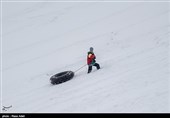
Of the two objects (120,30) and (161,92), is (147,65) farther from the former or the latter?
(120,30)

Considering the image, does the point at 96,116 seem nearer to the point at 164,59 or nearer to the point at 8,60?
the point at 164,59

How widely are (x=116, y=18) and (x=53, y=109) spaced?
16.2 metres

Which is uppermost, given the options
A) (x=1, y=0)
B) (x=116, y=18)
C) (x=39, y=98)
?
(x=1, y=0)

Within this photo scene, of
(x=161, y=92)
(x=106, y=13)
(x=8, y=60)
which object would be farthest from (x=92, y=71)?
(x=106, y=13)

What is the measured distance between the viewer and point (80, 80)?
15648mm

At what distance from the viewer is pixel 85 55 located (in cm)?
2117

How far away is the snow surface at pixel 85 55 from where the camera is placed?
465 inches

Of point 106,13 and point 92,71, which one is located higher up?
point 106,13

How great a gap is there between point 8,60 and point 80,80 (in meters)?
10.4

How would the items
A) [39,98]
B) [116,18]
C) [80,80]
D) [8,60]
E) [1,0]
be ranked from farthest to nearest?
[1,0] → [116,18] → [8,60] → [80,80] → [39,98]

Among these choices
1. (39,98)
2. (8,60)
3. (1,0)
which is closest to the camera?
(39,98)

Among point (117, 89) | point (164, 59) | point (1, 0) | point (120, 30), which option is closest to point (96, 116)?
point (117, 89)

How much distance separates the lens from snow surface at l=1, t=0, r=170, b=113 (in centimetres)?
1182

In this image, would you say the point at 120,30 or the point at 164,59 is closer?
the point at 164,59
